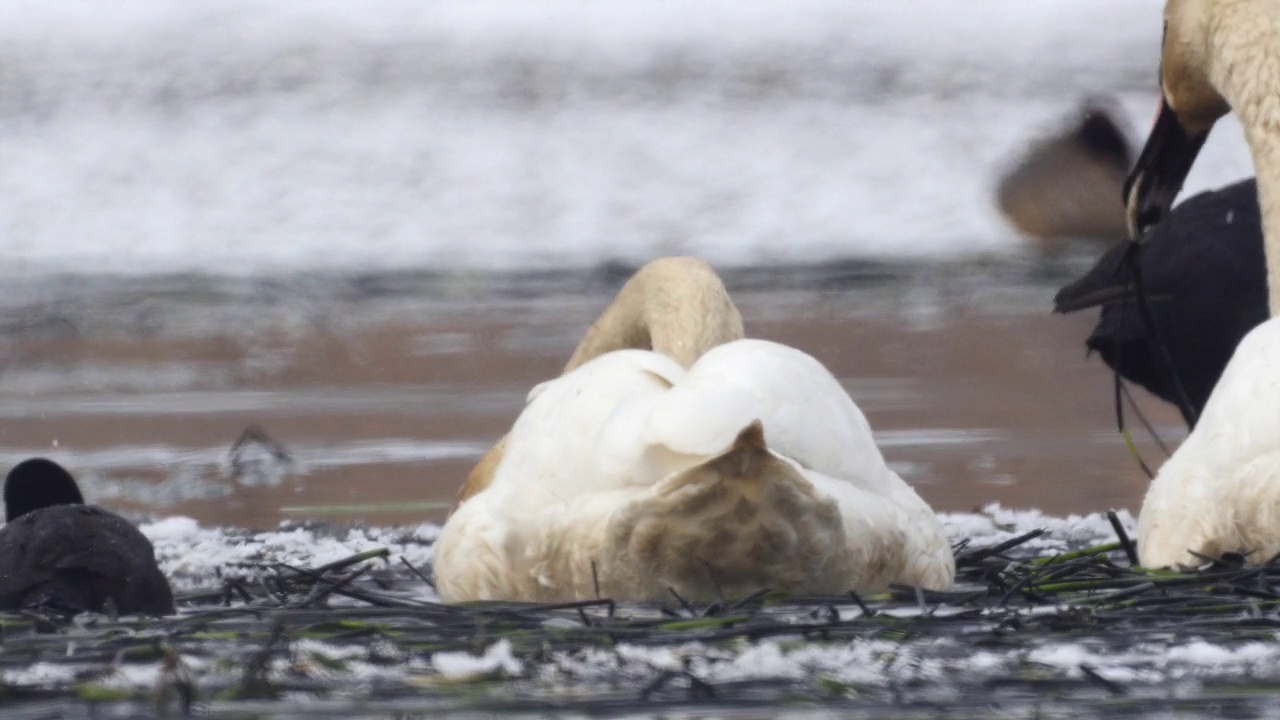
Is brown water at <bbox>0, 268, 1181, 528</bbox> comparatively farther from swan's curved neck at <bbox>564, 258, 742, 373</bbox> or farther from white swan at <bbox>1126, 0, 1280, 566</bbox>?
white swan at <bbox>1126, 0, 1280, 566</bbox>

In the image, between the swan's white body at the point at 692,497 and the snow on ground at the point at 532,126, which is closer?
the swan's white body at the point at 692,497

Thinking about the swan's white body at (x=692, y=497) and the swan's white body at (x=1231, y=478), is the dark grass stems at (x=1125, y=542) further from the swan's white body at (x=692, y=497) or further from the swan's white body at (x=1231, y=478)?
the swan's white body at (x=692, y=497)

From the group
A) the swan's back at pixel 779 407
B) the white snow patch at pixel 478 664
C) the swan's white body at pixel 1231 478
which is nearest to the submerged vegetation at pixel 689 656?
the white snow patch at pixel 478 664

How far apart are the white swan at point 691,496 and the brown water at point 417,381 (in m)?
2.20

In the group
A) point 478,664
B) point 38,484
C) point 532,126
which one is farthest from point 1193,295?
point 532,126

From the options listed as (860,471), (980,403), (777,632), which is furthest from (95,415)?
(777,632)

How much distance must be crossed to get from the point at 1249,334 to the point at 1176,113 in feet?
5.02

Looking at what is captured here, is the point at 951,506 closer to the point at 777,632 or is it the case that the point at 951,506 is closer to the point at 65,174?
the point at 777,632

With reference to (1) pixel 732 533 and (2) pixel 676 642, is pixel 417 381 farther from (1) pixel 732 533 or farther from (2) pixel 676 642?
(2) pixel 676 642

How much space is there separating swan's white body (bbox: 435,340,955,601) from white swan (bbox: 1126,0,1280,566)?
0.51 meters

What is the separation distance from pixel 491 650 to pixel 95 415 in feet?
20.0

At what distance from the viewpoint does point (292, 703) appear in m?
3.36

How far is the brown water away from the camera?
25.0 ft

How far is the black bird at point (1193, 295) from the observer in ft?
21.7
